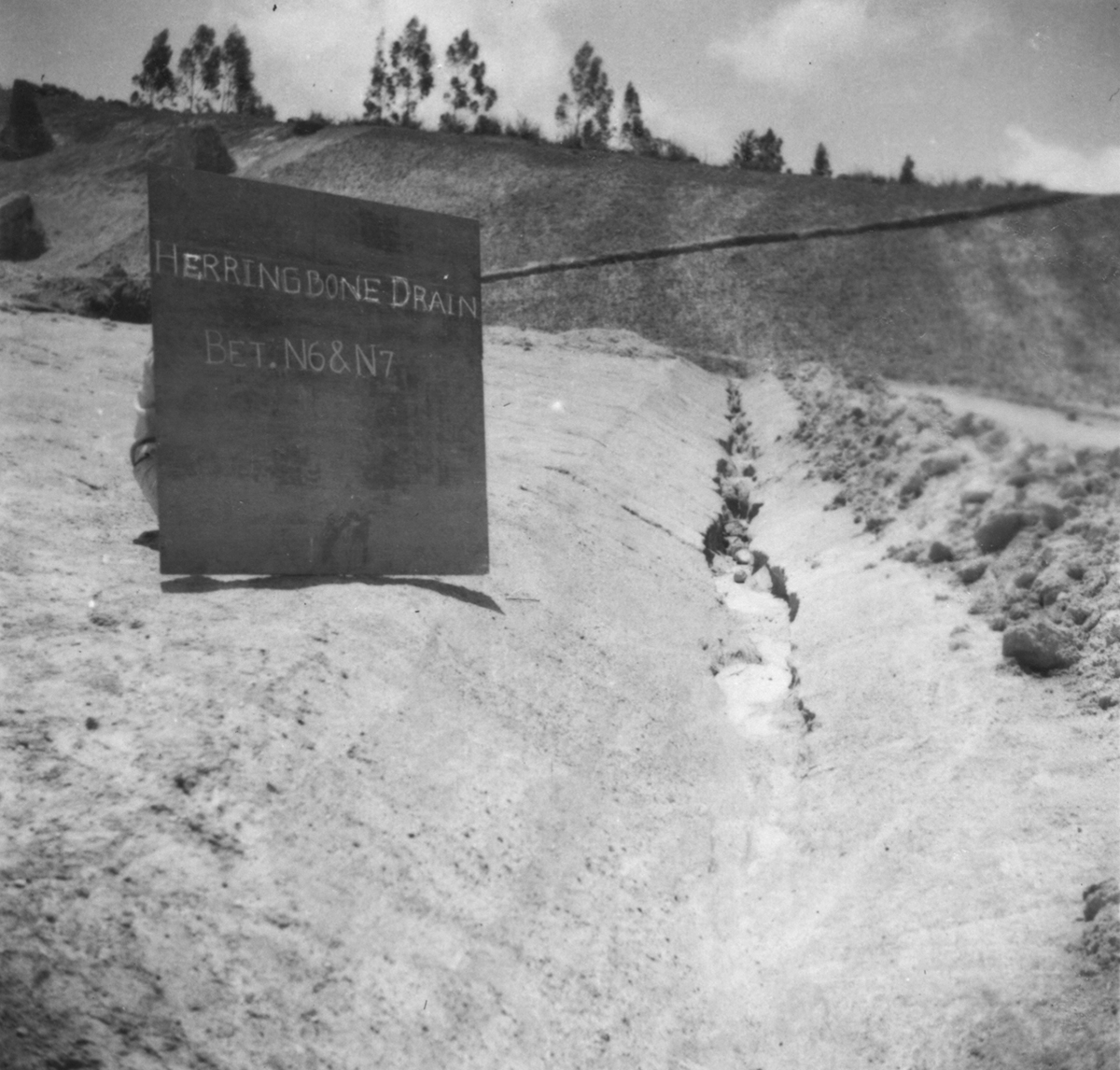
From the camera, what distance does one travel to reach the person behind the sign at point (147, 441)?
17.3ft

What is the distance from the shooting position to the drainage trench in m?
5.31

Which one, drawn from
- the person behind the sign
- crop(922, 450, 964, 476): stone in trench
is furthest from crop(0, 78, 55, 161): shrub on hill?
crop(922, 450, 964, 476): stone in trench

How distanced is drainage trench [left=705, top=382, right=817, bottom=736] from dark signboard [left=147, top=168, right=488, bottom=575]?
1.42 m

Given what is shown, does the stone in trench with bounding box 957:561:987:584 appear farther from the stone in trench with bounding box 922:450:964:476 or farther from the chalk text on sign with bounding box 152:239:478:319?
the chalk text on sign with bounding box 152:239:478:319

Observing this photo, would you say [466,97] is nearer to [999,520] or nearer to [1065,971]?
[999,520]

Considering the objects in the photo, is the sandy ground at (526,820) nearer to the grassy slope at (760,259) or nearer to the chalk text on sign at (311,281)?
the chalk text on sign at (311,281)

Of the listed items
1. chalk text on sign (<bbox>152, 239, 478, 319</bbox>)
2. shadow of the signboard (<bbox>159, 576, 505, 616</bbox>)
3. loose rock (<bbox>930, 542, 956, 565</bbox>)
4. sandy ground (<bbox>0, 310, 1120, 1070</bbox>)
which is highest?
chalk text on sign (<bbox>152, 239, 478, 319</bbox>)

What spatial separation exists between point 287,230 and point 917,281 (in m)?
19.0

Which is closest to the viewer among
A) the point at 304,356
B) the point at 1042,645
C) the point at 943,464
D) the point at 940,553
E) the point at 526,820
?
the point at 526,820

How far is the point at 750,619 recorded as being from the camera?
6816mm

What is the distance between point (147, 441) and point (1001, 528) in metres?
4.28

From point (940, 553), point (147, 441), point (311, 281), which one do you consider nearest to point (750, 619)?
point (940, 553)

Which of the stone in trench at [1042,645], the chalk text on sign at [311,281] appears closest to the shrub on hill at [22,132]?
the chalk text on sign at [311,281]

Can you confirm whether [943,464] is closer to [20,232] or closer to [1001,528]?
[1001,528]
